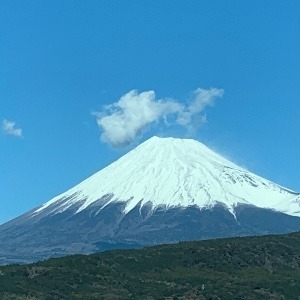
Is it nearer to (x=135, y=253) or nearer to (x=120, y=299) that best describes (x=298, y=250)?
(x=135, y=253)

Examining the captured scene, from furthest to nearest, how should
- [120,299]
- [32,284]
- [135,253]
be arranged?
[135,253] < [32,284] < [120,299]

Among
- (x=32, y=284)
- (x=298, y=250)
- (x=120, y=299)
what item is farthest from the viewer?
(x=298, y=250)

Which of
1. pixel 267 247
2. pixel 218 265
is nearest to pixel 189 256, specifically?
pixel 218 265

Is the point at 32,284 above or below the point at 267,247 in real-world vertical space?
below

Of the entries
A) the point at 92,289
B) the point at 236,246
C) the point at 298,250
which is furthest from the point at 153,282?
the point at 298,250

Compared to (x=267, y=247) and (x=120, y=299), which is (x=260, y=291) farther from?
(x=267, y=247)

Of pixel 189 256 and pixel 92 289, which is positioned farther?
pixel 189 256
